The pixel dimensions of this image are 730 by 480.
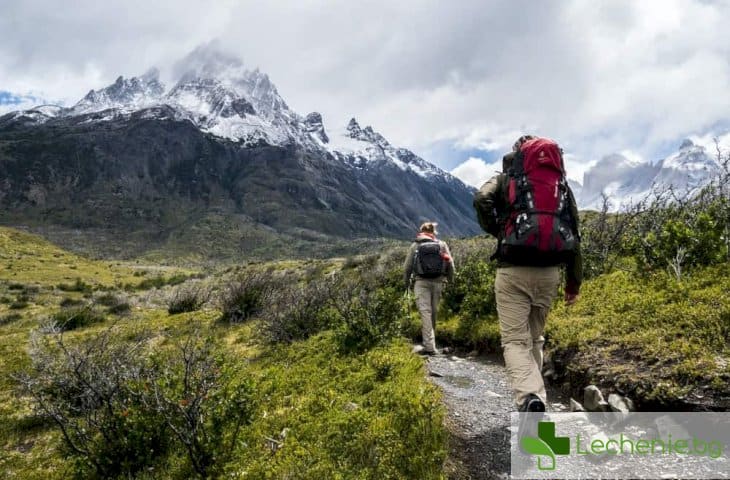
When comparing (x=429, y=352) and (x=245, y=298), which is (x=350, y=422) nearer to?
(x=429, y=352)

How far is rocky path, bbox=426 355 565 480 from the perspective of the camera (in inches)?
155

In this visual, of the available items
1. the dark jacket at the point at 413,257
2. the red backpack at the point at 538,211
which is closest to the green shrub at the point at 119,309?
the dark jacket at the point at 413,257

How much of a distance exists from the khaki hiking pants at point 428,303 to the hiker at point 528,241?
12.5 ft

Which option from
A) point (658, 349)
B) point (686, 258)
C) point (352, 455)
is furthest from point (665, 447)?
point (686, 258)

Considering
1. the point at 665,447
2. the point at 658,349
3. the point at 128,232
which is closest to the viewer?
the point at 665,447

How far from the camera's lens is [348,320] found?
26.7 ft

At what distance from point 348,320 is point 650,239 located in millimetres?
5973

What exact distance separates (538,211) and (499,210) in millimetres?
518

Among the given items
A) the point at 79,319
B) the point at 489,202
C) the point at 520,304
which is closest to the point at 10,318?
the point at 79,319

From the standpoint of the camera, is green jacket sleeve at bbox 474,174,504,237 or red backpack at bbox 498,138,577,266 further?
green jacket sleeve at bbox 474,174,504,237

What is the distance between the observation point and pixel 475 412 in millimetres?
5211

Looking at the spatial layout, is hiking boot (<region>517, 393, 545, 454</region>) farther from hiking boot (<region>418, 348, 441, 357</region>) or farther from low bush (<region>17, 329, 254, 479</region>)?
hiking boot (<region>418, 348, 441, 357</region>)

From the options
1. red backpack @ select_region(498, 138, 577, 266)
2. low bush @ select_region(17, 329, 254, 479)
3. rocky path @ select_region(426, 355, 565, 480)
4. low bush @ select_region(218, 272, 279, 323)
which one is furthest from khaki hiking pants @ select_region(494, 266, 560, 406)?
low bush @ select_region(218, 272, 279, 323)

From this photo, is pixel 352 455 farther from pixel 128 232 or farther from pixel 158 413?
pixel 128 232
